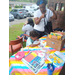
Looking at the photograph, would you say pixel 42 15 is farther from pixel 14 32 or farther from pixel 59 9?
pixel 14 32

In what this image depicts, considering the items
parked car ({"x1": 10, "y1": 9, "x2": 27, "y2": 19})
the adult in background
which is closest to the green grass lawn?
parked car ({"x1": 10, "y1": 9, "x2": 27, "y2": 19})

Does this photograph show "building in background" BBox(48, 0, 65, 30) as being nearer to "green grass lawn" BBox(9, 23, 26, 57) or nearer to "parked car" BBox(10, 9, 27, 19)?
"green grass lawn" BBox(9, 23, 26, 57)

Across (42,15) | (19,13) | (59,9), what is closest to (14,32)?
(19,13)

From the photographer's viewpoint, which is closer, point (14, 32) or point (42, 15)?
point (42, 15)

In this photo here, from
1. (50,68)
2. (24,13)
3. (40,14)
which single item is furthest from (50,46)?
(24,13)

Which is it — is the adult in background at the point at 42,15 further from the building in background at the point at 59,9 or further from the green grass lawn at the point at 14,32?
the green grass lawn at the point at 14,32

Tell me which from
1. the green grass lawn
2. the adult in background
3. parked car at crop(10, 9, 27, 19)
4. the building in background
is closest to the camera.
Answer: the adult in background

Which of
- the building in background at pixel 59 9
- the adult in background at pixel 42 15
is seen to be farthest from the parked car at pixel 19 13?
the adult in background at pixel 42 15

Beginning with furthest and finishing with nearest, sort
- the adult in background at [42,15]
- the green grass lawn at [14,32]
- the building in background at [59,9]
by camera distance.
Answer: the green grass lawn at [14,32]
the building in background at [59,9]
the adult in background at [42,15]

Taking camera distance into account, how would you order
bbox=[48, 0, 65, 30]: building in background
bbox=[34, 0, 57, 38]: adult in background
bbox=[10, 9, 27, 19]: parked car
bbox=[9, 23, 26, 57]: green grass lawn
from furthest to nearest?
bbox=[10, 9, 27, 19]: parked car, bbox=[9, 23, 26, 57]: green grass lawn, bbox=[48, 0, 65, 30]: building in background, bbox=[34, 0, 57, 38]: adult in background
